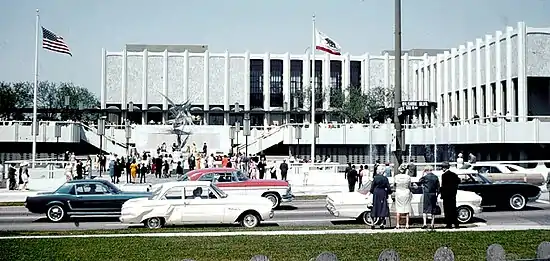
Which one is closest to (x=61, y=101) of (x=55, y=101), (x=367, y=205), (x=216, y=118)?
(x=55, y=101)

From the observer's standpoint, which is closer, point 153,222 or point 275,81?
point 153,222

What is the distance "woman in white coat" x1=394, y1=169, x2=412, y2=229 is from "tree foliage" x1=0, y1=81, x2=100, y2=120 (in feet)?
256

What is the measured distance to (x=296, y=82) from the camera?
102438 mm

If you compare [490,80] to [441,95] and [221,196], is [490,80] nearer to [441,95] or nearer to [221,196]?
[441,95]

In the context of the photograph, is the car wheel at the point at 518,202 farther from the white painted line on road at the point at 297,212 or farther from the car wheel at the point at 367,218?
the car wheel at the point at 367,218

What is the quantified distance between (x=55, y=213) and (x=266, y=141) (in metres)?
51.7

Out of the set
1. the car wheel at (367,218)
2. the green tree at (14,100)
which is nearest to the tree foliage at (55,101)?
the green tree at (14,100)

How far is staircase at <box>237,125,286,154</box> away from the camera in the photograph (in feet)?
242

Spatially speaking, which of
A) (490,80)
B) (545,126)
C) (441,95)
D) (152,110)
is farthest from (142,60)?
(545,126)

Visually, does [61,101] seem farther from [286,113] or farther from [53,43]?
[53,43]

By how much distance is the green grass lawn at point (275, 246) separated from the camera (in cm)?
1316

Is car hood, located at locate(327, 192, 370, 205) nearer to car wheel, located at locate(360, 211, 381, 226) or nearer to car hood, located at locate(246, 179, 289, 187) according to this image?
car wheel, located at locate(360, 211, 381, 226)

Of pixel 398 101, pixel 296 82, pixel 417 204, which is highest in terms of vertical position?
pixel 296 82

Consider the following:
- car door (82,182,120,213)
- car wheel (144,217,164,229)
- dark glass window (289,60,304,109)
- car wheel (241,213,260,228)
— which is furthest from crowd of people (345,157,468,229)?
dark glass window (289,60,304,109)
